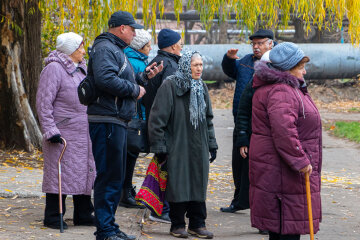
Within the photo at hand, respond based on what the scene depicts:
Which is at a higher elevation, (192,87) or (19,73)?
(192,87)

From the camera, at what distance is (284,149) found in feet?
16.1

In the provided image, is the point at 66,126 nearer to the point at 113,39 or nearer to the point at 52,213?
the point at 52,213

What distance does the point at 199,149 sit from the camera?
6410mm

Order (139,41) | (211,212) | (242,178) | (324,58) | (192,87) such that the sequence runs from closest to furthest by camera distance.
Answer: (192,87)
(242,178)
(139,41)
(211,212)
(324,58)

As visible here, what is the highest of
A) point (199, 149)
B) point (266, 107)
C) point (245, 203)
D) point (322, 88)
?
point (266, 107)

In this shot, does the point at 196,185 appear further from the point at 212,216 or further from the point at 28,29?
the point at 28,29

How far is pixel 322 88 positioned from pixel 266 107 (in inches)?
807

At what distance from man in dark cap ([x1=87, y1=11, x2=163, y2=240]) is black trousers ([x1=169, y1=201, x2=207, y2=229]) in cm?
77

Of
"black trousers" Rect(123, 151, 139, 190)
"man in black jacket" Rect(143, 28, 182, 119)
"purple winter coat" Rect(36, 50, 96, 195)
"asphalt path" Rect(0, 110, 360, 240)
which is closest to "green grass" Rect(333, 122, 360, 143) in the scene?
"asphalt path" Rect(0, 110, 360, 240)

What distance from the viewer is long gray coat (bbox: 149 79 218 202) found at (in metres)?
6.36

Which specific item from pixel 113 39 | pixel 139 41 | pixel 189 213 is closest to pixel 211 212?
pixel 189 213

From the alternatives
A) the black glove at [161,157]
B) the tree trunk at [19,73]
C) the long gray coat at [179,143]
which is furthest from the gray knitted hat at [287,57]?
the tree trunk at [19,73]

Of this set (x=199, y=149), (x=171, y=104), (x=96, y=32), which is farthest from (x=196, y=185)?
(x=96, y=32)

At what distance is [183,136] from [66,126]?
1016 millimetres
